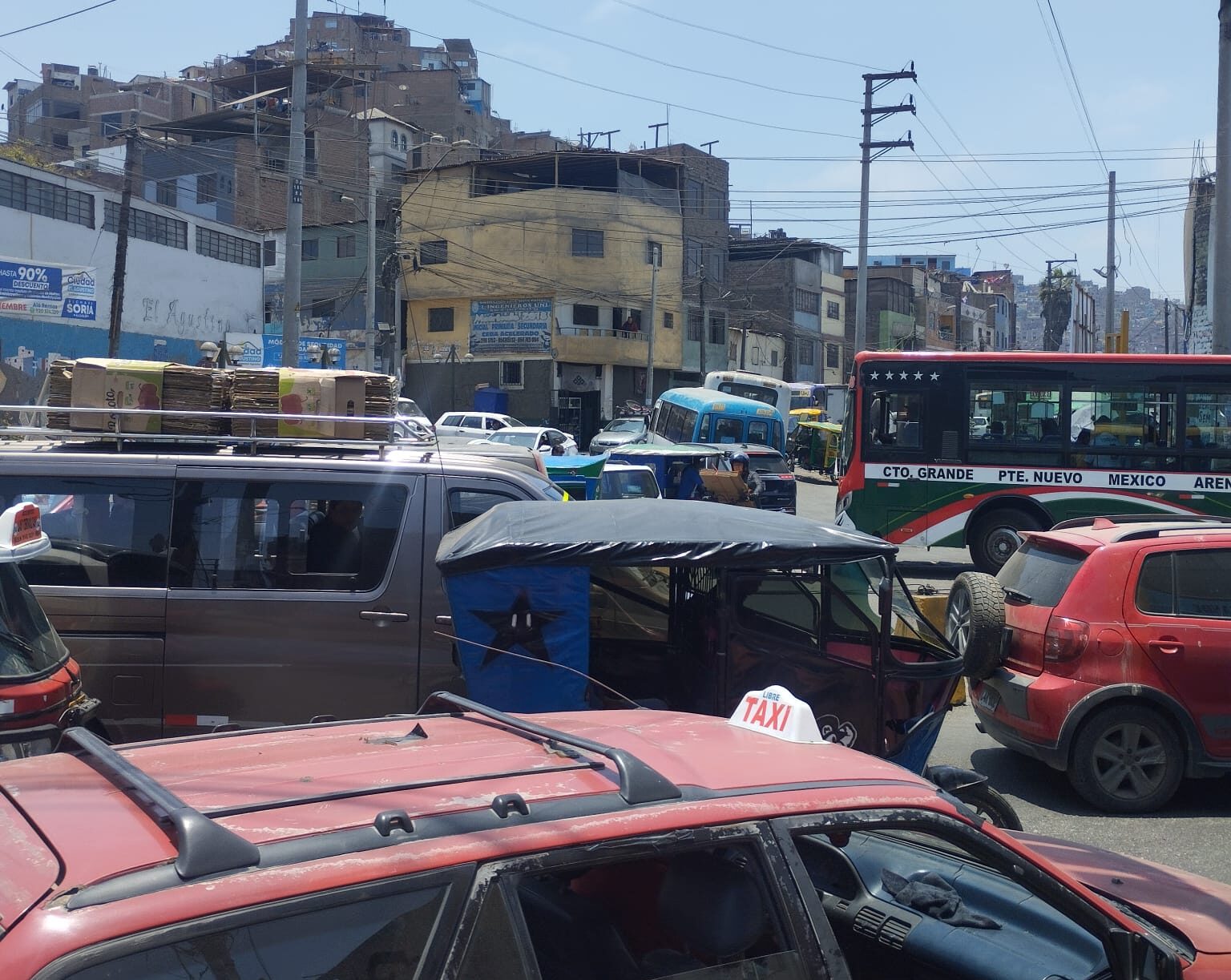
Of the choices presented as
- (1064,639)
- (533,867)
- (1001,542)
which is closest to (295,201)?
(1001,542)

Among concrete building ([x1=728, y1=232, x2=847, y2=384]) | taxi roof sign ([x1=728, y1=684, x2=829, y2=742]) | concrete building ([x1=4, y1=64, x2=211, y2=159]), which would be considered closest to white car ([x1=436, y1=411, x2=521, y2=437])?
concrete building ([x1=728, y1=232, x2=847, y2=384])

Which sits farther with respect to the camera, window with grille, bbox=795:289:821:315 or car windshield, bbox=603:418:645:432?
window with grille, bbox=795:289:821:315

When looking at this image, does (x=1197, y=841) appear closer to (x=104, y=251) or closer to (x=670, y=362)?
(x=104, y=251)

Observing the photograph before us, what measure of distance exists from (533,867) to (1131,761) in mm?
5722

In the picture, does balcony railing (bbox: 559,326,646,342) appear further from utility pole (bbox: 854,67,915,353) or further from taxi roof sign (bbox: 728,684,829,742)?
taxi roof sign (bbox: 728,684,829,742)

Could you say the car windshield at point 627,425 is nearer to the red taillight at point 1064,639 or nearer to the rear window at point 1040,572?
the rear window at point 1040,572

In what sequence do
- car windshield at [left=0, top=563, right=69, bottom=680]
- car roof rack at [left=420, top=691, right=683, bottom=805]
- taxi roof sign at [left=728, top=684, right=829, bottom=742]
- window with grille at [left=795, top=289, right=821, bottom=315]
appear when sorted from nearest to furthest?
car roof rack at [left=420, top=691, right=683, bottom=805]
taxi roof sign at [left=728, top=684, right=829, bottom=742]
car windshield at [left=0, top=563, right=69, bottom=680]
window with grille at [left=795, top=289, right=821, bottom=315]

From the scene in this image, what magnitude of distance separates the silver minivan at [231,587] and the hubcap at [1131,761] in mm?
3945

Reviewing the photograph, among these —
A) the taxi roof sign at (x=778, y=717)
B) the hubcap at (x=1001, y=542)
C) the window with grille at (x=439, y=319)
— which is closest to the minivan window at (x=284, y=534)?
the taxi roof sign at (x=778, y=717)

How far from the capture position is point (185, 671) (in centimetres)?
562

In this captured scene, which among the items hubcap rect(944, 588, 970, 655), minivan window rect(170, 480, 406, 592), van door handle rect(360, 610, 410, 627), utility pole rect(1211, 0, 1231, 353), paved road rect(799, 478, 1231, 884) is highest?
utility pole rect(1211, 0, 1231, 353)

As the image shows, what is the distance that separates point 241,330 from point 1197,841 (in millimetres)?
35907

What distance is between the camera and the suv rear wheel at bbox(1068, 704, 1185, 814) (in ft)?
21.8

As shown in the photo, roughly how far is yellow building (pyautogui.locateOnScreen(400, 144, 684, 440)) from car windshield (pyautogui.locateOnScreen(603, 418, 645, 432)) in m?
7.13
